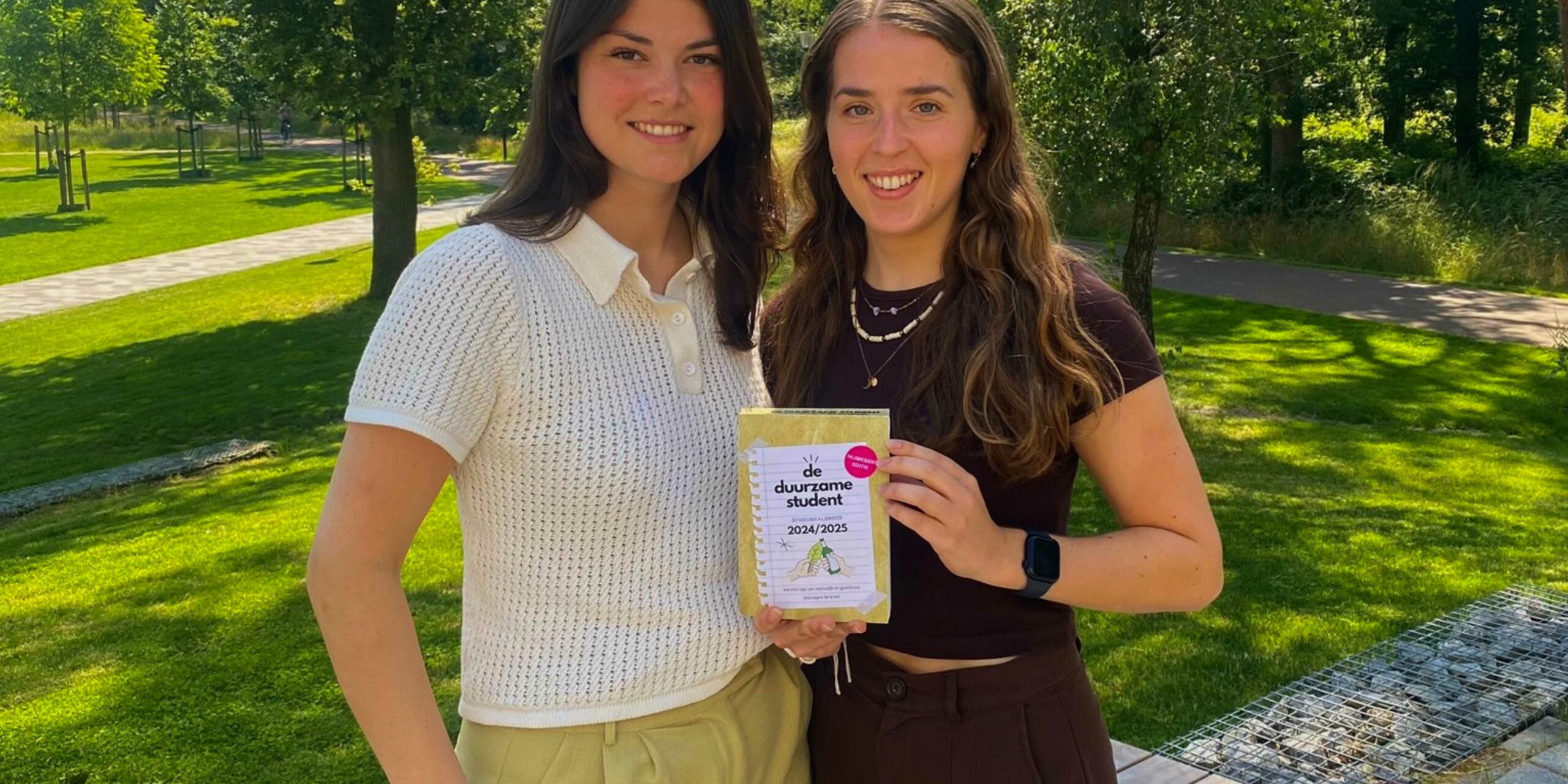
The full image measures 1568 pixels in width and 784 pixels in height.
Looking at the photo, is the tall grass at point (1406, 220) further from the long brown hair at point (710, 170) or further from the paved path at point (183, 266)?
the long brown hair at point (710, 170)

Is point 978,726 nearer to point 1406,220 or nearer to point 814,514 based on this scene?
point 814,514

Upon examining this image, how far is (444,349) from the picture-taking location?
1671 mm

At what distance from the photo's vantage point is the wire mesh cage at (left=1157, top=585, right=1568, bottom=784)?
4188mm

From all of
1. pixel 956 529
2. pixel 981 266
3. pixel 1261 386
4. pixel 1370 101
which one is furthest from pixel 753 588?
pixel 1370 101

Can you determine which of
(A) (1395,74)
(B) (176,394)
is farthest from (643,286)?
(A) (1395,74)

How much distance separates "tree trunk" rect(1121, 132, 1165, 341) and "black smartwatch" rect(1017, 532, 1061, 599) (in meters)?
6.58

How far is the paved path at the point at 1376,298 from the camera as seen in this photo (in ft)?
42.7

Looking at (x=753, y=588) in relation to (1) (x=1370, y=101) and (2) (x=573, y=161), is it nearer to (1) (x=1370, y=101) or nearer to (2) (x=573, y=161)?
(2) (x=573, y=161)

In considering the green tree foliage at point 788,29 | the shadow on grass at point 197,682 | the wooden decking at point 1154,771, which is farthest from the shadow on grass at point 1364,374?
the shadow on grass at point 197,682

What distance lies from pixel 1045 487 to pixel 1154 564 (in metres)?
0.21

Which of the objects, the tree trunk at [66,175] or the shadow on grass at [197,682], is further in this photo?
the tree trunk at [66,175]

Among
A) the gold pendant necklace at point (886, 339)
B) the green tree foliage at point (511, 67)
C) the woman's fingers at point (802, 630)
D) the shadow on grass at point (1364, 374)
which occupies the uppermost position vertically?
the green tree foliage at point (511, 67)

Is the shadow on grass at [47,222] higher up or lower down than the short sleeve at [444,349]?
lower down

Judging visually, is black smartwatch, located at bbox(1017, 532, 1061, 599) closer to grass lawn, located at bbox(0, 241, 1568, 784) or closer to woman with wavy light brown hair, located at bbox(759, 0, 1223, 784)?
woman with wavy light brown hair, located at bbox(759, 0, 1223, 784)
